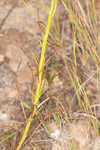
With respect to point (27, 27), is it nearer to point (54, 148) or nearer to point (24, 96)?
point (24, 96)

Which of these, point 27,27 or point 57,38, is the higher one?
point 27,27

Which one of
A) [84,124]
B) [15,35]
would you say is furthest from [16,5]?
[84,124]

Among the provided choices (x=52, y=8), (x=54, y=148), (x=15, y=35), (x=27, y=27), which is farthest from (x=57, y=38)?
(x=27, y=27)

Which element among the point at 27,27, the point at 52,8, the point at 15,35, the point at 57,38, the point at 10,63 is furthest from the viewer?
the point at 27,27

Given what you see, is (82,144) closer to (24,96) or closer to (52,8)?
(24,96)

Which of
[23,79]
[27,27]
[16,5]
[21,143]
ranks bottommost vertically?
[21,143]

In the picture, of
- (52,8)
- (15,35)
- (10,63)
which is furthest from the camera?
(15,35)

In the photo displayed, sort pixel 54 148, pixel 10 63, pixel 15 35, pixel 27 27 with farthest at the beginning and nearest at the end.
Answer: pixel 27 27 < pixel 15 35 < pixel 10 63 < pixel 54 148

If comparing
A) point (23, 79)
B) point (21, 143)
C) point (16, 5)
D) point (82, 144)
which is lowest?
point (82, 144)

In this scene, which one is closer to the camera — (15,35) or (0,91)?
(0,91)
